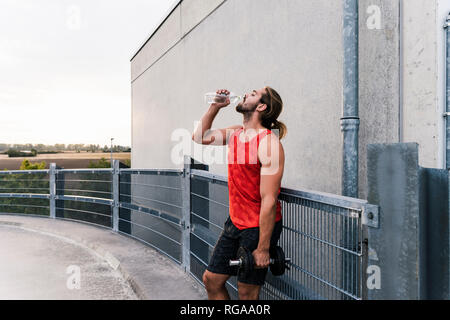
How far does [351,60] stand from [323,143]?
1246mm

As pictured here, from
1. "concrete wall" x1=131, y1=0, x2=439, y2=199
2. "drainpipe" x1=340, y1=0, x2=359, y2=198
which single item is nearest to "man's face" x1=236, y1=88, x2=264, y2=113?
"drainpipe" x1=340, y1=0, x2=359, y2=198

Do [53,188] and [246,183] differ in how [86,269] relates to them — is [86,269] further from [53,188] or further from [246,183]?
[53,188]

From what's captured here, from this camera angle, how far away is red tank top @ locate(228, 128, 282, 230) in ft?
9.23

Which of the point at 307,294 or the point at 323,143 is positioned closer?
the point at 307,294

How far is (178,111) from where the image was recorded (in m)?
12.0

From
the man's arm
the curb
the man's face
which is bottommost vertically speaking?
the curb

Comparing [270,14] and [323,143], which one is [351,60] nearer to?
[323,143]

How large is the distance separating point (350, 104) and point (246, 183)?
2.20 m

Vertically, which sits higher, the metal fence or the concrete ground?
the metal fence

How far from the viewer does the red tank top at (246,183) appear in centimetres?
281

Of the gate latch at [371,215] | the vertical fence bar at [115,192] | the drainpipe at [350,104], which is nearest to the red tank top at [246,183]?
the gate latch at [371,215]

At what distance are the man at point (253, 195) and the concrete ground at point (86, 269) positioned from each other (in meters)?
1.45

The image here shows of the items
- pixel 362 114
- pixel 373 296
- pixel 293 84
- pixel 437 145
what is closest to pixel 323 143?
pixel 362 114

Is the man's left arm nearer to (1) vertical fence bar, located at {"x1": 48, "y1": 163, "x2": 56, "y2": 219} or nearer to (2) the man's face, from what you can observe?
(2) the man's face
